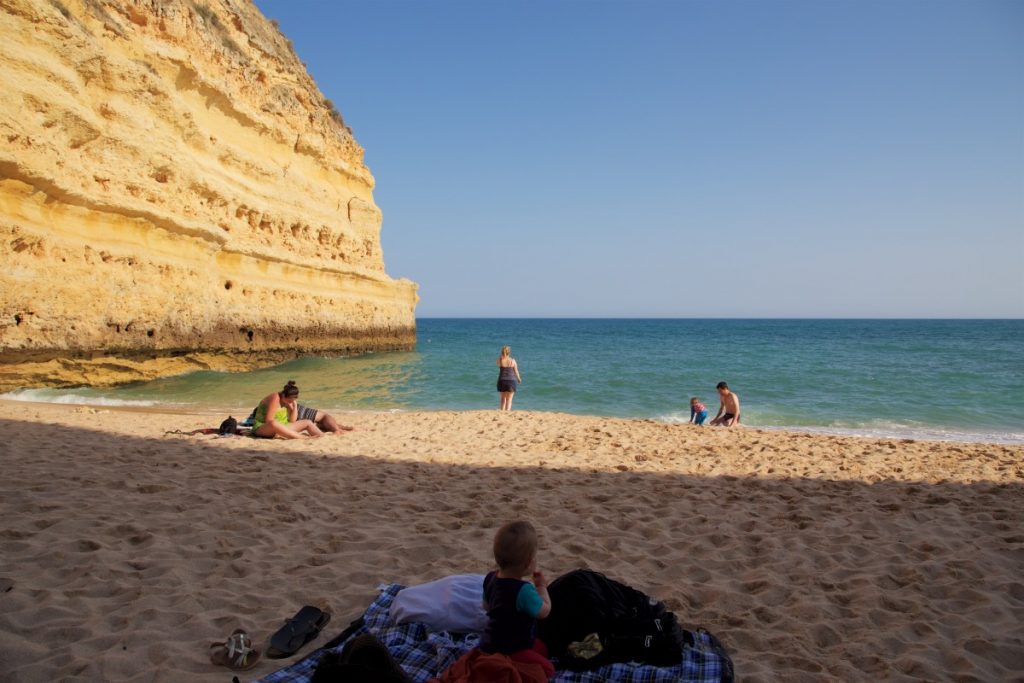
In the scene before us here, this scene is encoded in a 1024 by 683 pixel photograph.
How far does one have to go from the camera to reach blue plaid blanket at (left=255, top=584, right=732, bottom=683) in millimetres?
2510

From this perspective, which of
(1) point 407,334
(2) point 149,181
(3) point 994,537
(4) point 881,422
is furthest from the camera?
(1) point 407,334

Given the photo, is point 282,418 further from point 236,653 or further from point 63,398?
point 63,398

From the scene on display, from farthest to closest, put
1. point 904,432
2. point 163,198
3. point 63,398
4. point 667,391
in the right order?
point 667,391 → point 163,198 → point 63,398 → point 904,432

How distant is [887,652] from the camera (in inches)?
112

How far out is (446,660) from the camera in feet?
8.81

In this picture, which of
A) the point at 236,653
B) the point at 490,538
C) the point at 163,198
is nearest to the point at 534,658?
the point at 236,653

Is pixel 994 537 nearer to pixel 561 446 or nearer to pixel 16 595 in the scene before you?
pixel 561 446

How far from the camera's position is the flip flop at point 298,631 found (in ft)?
8.98

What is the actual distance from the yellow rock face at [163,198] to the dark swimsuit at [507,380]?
9.82m

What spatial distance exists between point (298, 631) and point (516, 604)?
122 cm

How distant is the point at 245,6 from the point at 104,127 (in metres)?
12.8

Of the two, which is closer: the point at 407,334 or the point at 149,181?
the point at 149,181

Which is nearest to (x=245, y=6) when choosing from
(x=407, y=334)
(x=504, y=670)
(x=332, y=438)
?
(x=407, y=334)

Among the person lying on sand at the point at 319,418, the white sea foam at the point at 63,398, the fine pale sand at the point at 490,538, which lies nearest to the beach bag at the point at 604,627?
the fine pale sand at the point at 490,538
